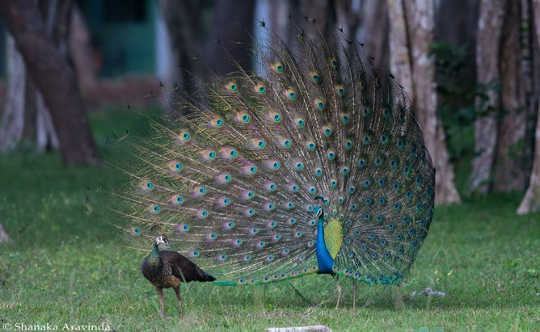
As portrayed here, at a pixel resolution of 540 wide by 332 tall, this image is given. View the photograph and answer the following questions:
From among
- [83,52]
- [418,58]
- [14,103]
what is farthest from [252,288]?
[83,52]

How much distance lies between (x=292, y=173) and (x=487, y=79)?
7.21 metres

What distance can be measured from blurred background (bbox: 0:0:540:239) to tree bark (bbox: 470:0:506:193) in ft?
0.06

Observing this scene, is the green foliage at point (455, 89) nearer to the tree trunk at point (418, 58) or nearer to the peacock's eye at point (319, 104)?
the tree trunk at point (418, 58)

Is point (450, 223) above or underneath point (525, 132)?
underneath

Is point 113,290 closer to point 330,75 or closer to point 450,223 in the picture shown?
point 330,75

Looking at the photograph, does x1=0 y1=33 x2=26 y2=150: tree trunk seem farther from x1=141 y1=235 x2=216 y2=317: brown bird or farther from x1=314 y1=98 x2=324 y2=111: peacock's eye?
x1=141 y1=235 x2=216 y2=317: brown bird

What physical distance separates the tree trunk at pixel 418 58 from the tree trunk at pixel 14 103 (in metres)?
11.6

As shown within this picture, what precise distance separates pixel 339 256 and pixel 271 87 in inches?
56.7

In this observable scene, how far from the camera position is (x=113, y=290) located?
8.53 meters

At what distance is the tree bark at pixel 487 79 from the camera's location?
13.5 metres

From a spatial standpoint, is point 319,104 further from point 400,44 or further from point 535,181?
point 400,44

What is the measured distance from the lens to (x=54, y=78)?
17.1 m

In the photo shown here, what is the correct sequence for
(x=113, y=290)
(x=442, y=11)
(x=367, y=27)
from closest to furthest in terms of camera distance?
1. (x=113, y=290)
2. (x=367, y=27)
3. (x=442, y=11)

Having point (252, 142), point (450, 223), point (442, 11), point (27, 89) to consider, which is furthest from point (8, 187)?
point (442, 11)
